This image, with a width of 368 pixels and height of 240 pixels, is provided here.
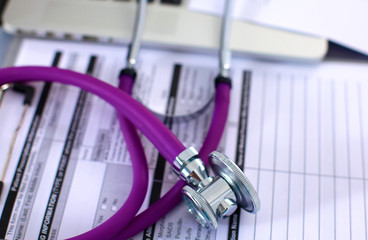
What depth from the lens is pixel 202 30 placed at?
69 centimetres

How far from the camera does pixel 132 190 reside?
1.70ft

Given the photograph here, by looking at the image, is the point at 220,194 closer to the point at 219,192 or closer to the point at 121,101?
the point at 219,192

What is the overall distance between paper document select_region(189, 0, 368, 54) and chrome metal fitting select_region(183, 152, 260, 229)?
0.33 meters

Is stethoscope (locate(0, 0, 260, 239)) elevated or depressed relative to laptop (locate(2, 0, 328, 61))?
depressed

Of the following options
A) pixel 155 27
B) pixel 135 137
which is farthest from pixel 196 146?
pixel 155 27

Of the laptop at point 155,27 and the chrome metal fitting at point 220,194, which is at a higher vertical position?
the laptop at point 155,27

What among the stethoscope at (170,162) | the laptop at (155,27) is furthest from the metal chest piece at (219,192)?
the laptop at (155,27)

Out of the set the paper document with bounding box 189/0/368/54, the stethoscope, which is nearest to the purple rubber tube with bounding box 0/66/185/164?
the stethoscope

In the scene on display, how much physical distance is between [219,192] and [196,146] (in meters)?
0.15

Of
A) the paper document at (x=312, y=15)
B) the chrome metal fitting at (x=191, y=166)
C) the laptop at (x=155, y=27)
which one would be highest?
the paper document at (x=312, y=15)

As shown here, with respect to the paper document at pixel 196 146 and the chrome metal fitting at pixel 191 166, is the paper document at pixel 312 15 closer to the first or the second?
the paper document at pixel 196 146

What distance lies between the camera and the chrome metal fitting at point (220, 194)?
→ 1.48 feet

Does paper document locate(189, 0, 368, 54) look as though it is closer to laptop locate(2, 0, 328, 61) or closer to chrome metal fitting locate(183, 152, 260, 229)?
laptop locate(2, 0, 328, 61)

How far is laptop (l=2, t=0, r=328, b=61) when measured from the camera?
0.67 metres
